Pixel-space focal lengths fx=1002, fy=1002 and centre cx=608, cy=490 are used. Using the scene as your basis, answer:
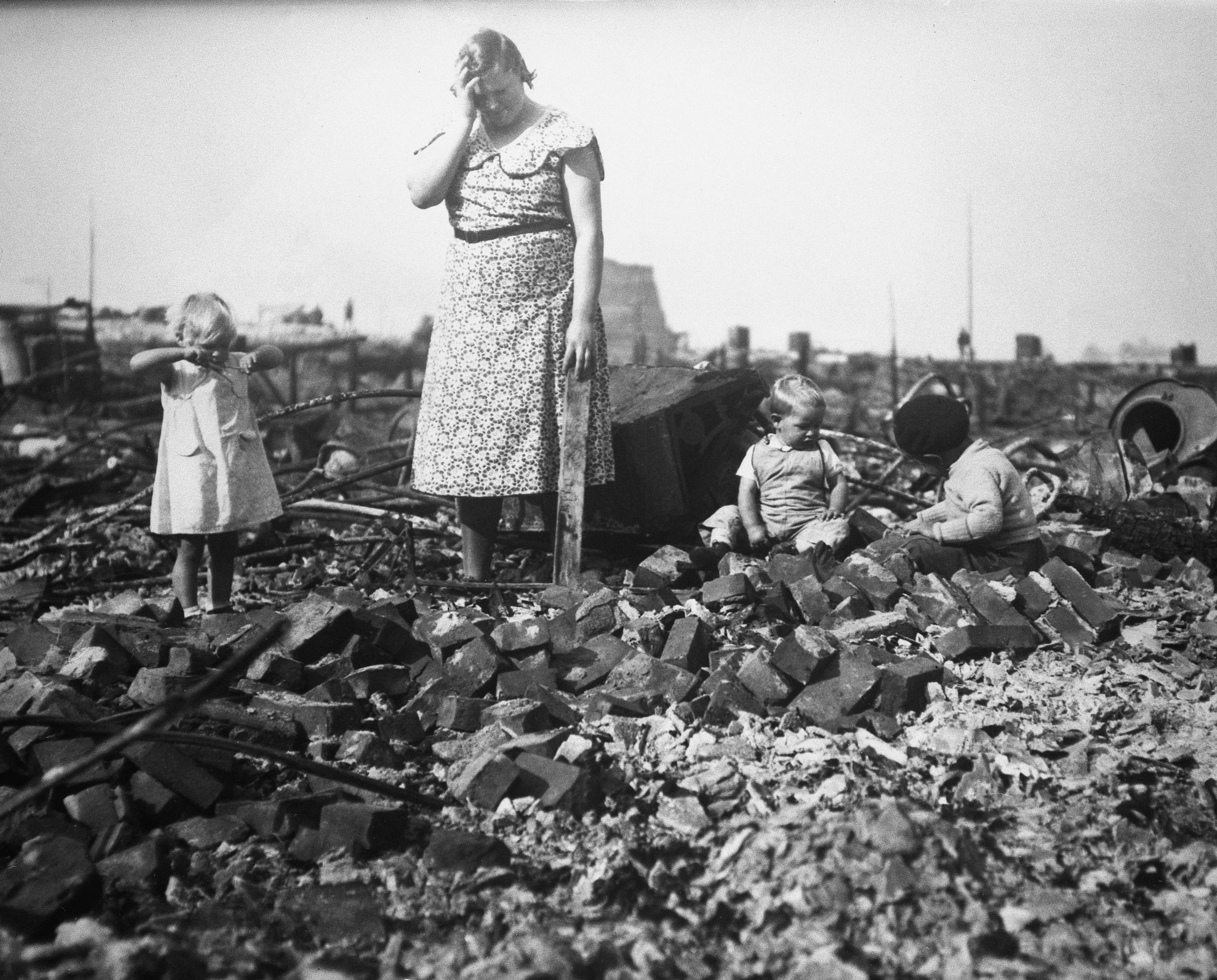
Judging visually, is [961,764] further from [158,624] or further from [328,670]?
[158,624]

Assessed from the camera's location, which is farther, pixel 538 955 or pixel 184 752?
pixel 184 752

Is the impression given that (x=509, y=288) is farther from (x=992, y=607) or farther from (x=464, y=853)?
(x=464, y=853)

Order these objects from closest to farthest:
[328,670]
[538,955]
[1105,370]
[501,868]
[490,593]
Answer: [538,955] → [501,868] → [328,670] → [490,593] → [1105,370]

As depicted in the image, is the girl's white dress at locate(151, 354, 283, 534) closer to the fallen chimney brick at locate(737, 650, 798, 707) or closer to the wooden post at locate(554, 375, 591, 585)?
the wooden post at locate(554, 375, 591, 585)

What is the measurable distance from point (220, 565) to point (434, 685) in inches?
52.8

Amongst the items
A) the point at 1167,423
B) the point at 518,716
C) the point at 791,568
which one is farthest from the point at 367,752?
the point at 1167,423

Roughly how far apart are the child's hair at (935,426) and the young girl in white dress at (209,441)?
2.60 metres

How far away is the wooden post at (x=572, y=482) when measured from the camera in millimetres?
3957

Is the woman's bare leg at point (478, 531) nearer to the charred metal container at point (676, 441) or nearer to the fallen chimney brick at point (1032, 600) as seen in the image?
the charred metal container at point (676, 441)

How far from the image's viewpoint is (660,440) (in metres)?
4.53

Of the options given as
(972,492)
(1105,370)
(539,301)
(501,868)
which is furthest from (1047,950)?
(1105,370)

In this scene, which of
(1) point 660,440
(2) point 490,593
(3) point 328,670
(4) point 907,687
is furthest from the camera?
(1) point 660,440

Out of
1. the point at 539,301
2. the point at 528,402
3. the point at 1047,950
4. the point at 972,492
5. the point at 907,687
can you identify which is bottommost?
the point at 1047,950

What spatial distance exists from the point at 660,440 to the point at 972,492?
1.35 metres
